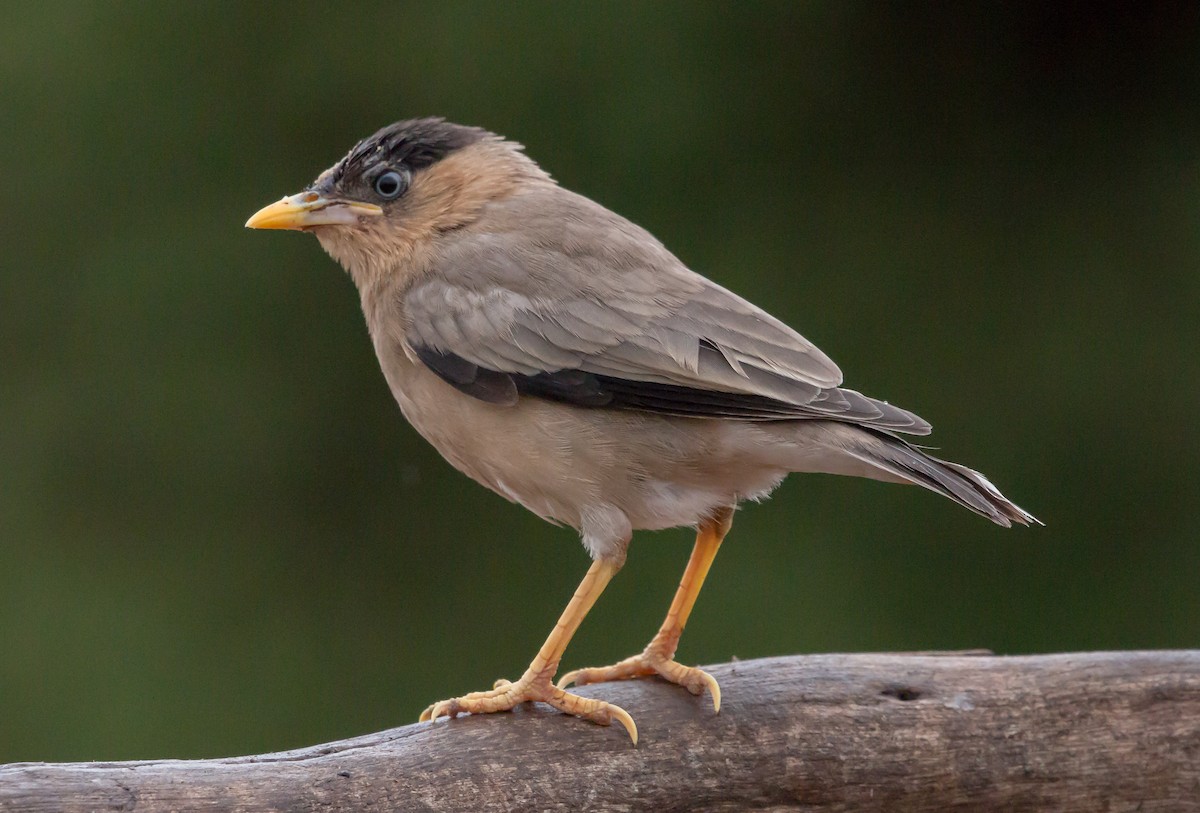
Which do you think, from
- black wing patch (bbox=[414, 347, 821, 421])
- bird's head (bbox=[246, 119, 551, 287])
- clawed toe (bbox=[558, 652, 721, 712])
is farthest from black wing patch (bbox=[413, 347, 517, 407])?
clawed toe (bbox=[558, 652, 721, 712])

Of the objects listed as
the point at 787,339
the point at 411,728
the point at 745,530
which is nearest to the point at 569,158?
the point at 745,530

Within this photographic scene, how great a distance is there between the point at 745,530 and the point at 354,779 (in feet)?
9.09

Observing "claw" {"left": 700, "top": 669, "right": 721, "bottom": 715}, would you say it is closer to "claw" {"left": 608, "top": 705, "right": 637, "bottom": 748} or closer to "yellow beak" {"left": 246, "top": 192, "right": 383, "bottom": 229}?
"claw" {"left": 608, "top": 705, "right": 637, "bottom": 748}

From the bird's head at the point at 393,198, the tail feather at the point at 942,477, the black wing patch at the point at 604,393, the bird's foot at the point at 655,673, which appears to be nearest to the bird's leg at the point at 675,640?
the bird's foot at the point at 655,673

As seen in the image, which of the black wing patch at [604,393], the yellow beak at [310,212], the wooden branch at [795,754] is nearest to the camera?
the wooden branch at [795,754]

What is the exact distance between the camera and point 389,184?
3361 millimetres

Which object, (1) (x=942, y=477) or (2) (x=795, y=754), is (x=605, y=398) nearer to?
(1) (x=942, y=477)

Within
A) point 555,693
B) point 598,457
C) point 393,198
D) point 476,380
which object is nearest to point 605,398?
point 598,457

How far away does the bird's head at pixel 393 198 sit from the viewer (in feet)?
10.8

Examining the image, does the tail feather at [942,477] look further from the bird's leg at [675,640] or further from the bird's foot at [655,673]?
the bird's foot at [655,673]

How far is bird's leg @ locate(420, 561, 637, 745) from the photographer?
9.35 ft

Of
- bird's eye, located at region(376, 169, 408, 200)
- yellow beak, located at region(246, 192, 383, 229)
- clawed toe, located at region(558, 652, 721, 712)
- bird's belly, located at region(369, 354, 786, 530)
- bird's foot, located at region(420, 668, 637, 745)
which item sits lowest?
bird's foot, located at region(420, 668, 637, 745)

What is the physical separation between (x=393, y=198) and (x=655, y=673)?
4.47ft

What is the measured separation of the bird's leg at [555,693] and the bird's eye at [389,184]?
44.6 inches
